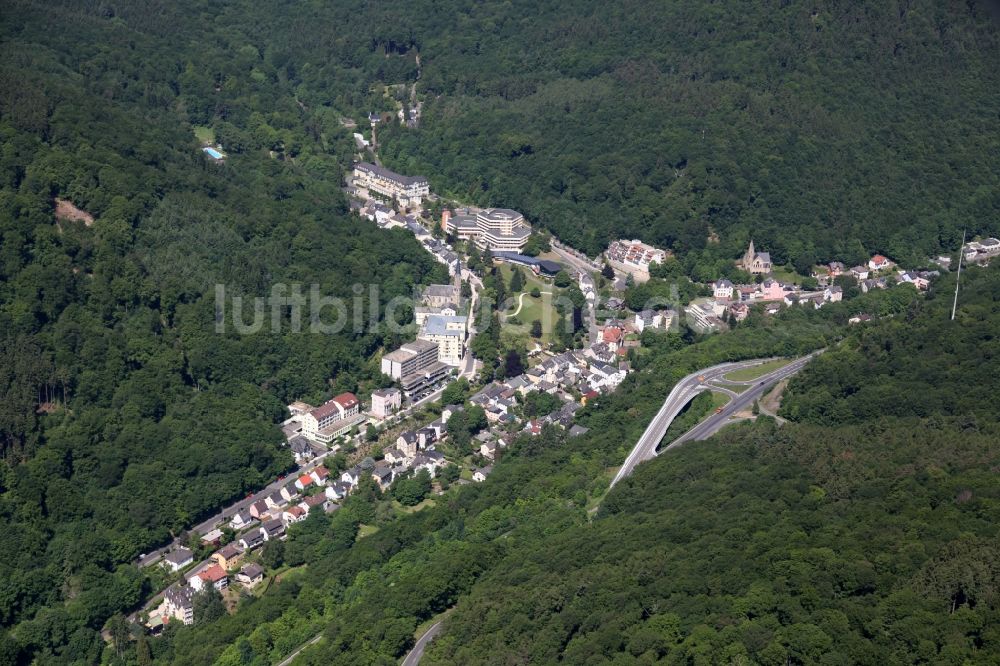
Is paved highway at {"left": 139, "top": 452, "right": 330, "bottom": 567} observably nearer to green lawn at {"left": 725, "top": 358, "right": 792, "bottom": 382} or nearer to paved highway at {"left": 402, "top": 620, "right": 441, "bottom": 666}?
paved highway at {"left": 402, "top": 620, "right": 441, "bottom": 666}

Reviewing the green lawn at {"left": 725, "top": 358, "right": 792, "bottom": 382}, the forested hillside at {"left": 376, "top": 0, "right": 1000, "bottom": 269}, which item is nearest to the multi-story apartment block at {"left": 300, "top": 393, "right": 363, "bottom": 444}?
the green lawn at {"left": 725, "top": 358, "right": 792, "bottom": 382}

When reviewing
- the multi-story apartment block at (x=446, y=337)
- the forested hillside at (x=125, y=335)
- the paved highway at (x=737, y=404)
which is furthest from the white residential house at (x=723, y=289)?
the forested hillside at (x=125, y=335)

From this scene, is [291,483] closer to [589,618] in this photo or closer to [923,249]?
[589,618]

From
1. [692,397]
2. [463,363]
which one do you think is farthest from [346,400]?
[692,397]

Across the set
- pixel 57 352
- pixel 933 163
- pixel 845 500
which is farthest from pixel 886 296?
pixel 57 352

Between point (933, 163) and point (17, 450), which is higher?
point (933, 163)
